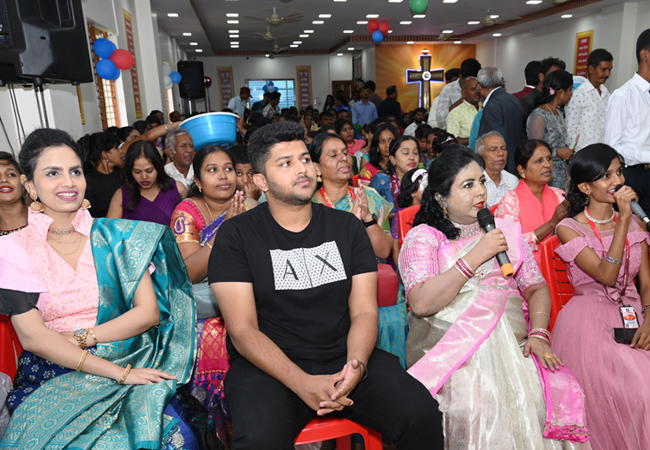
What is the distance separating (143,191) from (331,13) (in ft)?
28.7

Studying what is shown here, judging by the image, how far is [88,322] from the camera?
1.67m

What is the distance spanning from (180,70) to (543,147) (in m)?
8.90

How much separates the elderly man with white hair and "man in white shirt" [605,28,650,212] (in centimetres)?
68

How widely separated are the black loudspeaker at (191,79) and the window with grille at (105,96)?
3.94 m

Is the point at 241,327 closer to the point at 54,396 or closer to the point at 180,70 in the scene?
the point at 54,396

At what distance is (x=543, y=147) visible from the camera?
2.63 m

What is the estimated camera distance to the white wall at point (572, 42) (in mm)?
9391

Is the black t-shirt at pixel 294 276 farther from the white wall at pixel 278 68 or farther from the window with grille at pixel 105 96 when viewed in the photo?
the white wall at pixel 278 68

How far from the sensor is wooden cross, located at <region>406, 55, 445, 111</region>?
15.2 meters

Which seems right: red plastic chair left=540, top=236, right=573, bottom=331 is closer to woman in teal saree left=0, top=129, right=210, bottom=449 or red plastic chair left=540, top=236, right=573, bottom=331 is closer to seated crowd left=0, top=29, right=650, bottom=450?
seated crowd left=0, top=29, right=650, bottom=450

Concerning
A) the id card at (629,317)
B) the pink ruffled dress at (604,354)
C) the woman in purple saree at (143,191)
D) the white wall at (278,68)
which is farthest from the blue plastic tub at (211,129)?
the white wall at (278,68)

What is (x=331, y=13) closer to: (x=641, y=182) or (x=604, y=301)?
(x=641, y=182)

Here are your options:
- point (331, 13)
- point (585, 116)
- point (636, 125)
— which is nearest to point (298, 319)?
point (636, 125)

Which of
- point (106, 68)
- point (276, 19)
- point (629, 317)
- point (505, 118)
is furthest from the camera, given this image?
point (276, 19)
